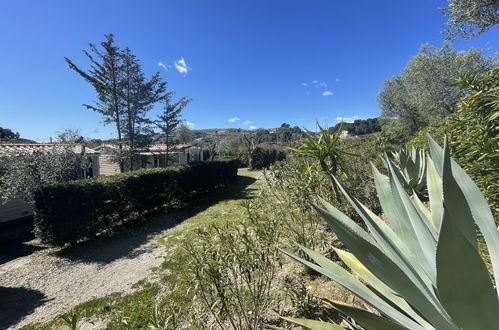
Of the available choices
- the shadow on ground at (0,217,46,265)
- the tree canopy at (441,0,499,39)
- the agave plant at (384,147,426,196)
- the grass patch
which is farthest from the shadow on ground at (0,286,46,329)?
the tree canopy at (441,0,499,39)

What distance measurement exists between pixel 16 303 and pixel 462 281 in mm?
6741

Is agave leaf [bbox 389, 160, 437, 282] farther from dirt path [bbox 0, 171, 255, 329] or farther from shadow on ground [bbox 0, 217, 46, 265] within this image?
shadow on ground [bbox 0, 217, 46, 265]

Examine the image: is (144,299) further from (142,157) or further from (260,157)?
(260,157)

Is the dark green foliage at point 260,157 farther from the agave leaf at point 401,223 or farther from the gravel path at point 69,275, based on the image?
the agave leaf at point 401,223

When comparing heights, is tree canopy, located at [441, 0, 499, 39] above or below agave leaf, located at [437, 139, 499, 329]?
above

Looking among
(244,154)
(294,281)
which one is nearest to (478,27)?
(294,281)

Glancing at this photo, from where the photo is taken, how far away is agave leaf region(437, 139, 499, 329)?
2.29ft

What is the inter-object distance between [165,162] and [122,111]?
5093 mm

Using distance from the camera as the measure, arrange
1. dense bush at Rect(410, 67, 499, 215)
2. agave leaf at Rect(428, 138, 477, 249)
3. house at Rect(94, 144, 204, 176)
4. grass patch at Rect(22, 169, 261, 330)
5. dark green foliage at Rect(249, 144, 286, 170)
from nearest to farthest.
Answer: agave leaf at Rect(428, 138, 477, 249) < dense bush at Rect(410, 67, 499, 215) < grass patch at Rect(22, 169, 261, 330) < house at Rect(94, 144, 204, 176) < dark green foliage at Rect(249, 144, 286, 170)

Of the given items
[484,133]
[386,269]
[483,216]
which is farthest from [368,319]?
[484,133]

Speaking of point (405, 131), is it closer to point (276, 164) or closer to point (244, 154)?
point (276, 164)

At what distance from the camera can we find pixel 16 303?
13.8 ft

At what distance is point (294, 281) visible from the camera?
120 inches

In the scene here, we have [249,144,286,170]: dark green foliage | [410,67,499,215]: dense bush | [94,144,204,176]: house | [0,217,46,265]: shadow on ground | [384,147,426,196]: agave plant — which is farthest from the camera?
[249,144,286,170]: dark green foliage
